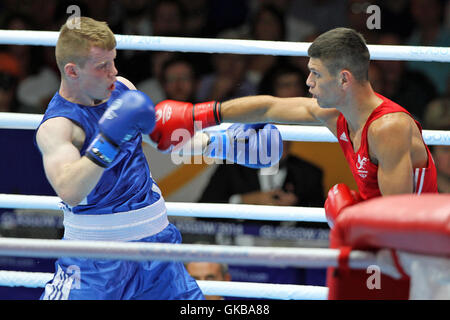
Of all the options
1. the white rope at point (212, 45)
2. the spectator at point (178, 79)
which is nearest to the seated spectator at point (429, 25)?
the spectator at point (178, 79)

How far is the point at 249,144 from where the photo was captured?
7.38 feet

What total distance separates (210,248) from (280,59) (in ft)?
9.32

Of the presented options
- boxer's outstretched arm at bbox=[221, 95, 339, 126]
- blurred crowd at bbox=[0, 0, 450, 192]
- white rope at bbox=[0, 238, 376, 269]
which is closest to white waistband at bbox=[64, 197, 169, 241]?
boxer's outstretched arm at bbox=[221, 95, 339, 126]

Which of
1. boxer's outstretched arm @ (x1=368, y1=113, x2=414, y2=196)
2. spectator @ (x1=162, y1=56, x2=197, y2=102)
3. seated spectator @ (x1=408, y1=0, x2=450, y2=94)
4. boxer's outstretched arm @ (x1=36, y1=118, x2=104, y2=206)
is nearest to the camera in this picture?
boxer's outstretched arm @ (x1=36, y1=118, x2=104, y2=206)

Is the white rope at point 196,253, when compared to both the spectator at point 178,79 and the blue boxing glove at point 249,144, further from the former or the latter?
the spectator at point 178,79

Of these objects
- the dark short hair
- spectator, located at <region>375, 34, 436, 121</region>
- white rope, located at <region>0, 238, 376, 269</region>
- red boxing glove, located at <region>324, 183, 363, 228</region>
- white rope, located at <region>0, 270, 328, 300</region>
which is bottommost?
white rope, located at <region>0, 270, 328, 300</region>

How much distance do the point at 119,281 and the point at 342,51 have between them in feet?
3.35

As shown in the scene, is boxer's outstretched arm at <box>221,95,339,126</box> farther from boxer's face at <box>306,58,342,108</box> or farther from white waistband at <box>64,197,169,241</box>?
white waistband at <box>64,197,169,241</box>

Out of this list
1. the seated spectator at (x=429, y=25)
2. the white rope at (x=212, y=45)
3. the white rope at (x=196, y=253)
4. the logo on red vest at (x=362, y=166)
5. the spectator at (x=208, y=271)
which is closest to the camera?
the white rope at (x=196, y=253)

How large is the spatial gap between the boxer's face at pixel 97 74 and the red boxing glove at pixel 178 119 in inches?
9.8

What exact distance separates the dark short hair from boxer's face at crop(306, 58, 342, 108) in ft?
0.06

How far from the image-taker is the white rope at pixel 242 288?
7.58ft

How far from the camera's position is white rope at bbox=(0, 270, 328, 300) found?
2311 mm

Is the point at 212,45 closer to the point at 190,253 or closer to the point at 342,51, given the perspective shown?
the point at 342,51
